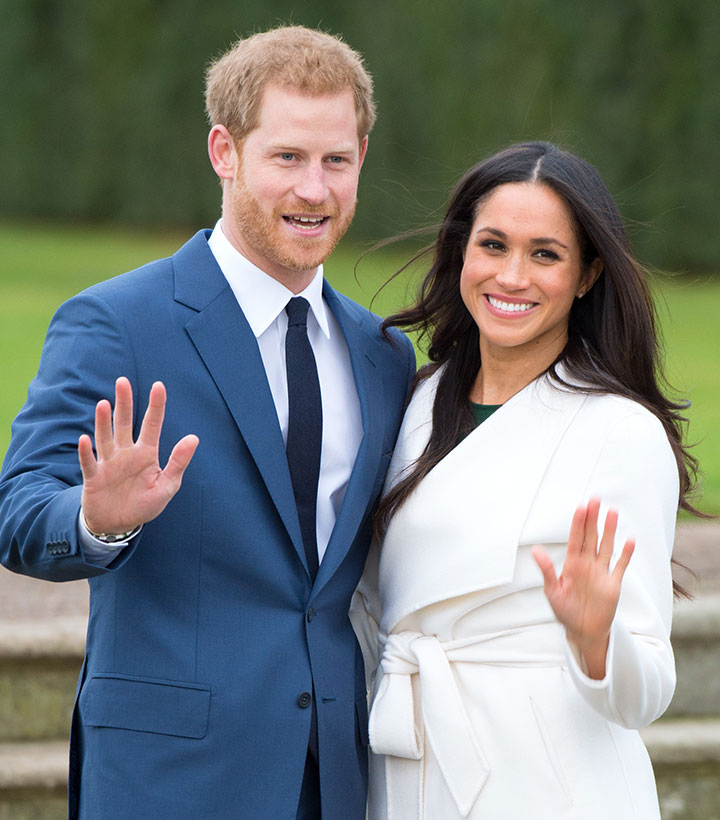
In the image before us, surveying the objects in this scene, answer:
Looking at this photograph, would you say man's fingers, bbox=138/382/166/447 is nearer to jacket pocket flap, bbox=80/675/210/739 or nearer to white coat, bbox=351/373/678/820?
jacket pocket flap, bbox=80/675/210/739

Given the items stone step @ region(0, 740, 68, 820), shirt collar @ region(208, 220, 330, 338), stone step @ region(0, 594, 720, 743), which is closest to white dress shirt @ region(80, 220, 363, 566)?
shirt collar @ region(208, 220, 330, 338)

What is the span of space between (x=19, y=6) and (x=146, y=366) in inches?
397

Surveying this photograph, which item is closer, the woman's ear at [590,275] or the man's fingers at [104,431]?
the man's fingers at [104,431]

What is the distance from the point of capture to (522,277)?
2.62 metres

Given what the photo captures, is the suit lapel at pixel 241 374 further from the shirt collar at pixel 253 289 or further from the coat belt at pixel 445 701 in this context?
the coat belt at pixel 445 701

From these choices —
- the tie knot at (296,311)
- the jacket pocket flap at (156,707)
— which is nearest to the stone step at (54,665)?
the jacket pocket flap at (156,707)

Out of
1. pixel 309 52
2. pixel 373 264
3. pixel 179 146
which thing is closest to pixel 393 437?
pixel 309 52

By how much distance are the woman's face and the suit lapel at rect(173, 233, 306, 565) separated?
20.9 inches

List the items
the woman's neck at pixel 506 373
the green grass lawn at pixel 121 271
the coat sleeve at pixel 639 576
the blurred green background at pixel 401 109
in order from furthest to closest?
the blurred green background at pixel 401 109, the green grass lawn at pixel 121 271, the woman's neck at pixel 506 373, the coat sleeve at pixel 639 576

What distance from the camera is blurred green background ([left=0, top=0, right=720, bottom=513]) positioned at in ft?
32.6

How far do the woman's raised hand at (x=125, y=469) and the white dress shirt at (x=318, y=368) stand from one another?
0.49 metres

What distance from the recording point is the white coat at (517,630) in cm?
240

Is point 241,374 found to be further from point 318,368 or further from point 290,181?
point 290,181

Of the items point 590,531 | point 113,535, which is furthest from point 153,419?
point 590,531
